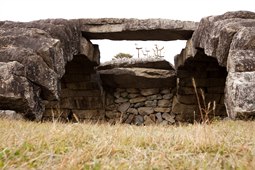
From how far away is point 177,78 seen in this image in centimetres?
930

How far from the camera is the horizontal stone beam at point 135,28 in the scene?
7.07m

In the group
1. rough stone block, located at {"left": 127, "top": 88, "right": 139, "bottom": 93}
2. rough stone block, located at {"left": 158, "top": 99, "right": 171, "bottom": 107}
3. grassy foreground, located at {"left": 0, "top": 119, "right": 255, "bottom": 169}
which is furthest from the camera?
rough stone block, located at {"left": 127, "top": 88, "right": 139, "bottom": 93}

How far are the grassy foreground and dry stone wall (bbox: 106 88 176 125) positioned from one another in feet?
22.2

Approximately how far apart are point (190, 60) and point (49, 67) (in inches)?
156

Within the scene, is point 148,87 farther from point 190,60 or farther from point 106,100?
point 190,60

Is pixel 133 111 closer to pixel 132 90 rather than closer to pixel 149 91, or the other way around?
pixel 132 90

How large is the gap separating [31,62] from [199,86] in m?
5.27

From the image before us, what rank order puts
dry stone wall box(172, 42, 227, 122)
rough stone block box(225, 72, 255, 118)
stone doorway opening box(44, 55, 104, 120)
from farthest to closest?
stone doorway opening box(44, 55, 104, 120) → dry stone wall box(172, 42, 227, 122) → rough stone block box(225, 72, 255, 118)

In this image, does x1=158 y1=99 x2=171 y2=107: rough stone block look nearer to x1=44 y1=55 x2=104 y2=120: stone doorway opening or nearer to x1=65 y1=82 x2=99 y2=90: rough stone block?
x1=44 y1=55 x2=104 y2=120: stone doorway opening

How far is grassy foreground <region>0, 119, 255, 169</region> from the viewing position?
206 centimetres

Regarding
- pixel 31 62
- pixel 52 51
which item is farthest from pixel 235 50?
pixel 31 62

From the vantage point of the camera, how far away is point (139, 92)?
390 inches

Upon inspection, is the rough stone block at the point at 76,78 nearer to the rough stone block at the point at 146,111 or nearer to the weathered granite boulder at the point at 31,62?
the rough stone block at the point at 146,111

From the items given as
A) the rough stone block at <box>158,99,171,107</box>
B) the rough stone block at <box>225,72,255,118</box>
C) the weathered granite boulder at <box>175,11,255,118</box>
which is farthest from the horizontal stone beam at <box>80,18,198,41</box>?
the rough stone block at <box>225,72,255,118</box>
